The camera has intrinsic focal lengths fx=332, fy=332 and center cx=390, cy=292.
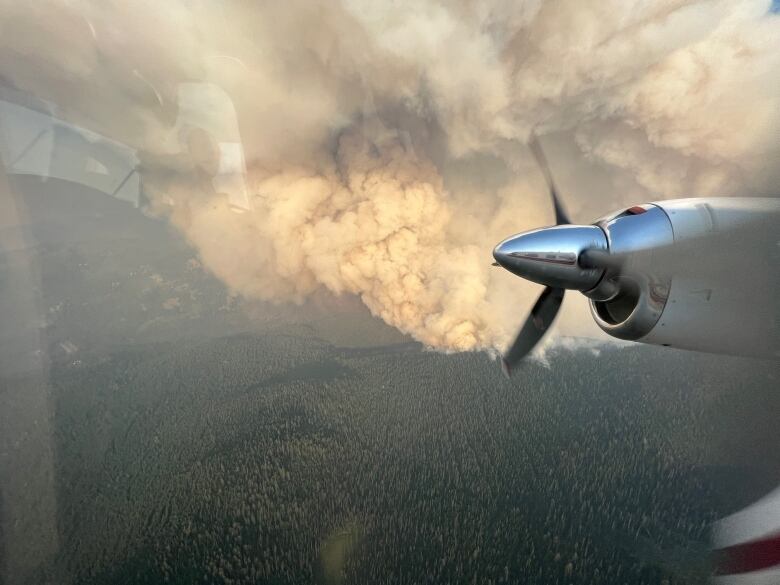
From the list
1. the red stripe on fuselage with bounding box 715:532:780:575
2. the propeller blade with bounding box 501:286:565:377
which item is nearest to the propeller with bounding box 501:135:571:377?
the propeller blade with bounding box 501:286:565:377

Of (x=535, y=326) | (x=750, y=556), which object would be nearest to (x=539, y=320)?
(x=535, y=326)

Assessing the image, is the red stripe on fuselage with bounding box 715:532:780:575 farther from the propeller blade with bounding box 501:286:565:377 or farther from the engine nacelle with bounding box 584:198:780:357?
the propeller blade with bounding box 501:286:565:377

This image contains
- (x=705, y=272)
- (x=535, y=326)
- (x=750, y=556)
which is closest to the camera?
(x=750, y=556)

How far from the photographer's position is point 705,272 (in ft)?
12.9

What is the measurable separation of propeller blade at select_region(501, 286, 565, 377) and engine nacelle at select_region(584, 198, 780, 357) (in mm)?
2146

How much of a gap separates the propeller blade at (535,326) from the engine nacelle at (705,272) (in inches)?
84.5

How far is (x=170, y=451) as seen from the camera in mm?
57969

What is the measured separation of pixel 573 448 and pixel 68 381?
4453 inches

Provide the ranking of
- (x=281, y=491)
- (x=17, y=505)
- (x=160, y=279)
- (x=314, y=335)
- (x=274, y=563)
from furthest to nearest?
1. (x=160, y=279)
2. (x=314, y=335)
3. (x=281, y=491)
4. (x=274, y=563)
5. (x=17, y=505)

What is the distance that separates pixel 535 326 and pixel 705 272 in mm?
3101

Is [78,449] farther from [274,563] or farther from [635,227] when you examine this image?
[635,227]

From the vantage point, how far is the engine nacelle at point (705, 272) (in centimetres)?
392

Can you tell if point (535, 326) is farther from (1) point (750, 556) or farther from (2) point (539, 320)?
(1) point (750, 556)

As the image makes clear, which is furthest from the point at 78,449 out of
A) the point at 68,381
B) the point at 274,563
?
the point at 274,563
